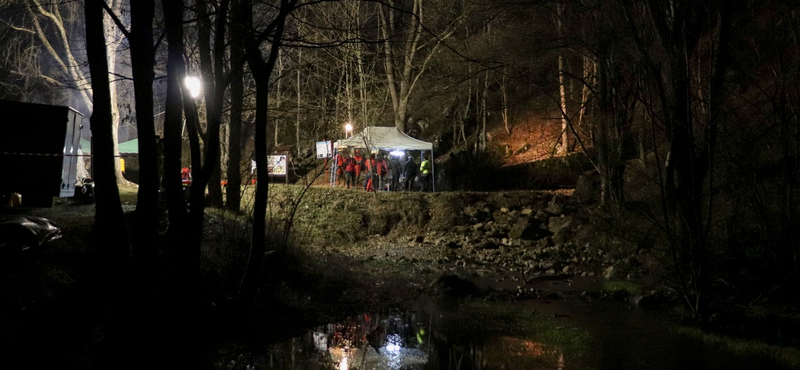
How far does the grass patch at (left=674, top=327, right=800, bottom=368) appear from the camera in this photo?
8156mm

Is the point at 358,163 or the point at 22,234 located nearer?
the point at 22,234

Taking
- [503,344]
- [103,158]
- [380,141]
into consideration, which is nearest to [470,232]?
[380,141]

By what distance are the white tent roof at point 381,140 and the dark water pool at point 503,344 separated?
17287mm

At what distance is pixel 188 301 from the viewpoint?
800 cm

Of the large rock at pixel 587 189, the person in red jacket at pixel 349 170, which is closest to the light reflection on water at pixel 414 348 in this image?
the large rock at pixel 587 189

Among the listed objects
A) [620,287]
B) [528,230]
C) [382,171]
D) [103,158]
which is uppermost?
[382,171]

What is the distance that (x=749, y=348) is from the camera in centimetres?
869

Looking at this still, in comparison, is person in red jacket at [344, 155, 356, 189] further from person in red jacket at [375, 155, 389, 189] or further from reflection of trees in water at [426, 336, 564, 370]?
→ reflection of trees in water at [426, 336, 564, 370]

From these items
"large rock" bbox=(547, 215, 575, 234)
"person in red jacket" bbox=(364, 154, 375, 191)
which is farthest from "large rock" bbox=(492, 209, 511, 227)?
"person in red jacket" bbox=(364, 154, 375, 191)

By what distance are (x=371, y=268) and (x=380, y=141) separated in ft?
42.2

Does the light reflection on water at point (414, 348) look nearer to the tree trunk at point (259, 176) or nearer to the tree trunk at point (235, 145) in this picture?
the tree trunk at point (259, 176)

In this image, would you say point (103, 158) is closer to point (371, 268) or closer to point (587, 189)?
point (371, 268)

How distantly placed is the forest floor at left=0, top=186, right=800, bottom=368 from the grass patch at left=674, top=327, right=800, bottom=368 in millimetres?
76

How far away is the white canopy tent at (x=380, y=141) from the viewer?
27781 millimetres
